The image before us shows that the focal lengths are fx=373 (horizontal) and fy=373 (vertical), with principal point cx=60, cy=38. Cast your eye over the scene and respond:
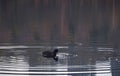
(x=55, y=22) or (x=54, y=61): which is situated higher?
(x=55, y=22)

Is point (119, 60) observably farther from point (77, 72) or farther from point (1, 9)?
point (1, 9)

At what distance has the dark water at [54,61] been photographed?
7.73 ft

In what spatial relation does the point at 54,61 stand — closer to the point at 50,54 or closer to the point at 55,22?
the point at 50,54

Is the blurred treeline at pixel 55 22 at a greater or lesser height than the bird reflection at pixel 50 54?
greater

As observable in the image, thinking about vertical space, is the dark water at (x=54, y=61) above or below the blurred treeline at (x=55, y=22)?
below

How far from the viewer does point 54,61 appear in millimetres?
2381

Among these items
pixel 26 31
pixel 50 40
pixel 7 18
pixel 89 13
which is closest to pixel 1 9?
pixel 7 18

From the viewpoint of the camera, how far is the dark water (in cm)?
236

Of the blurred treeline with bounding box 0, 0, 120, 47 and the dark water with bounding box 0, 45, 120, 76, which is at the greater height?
the blurred treeline with bounding box 0, 0, 120, 47

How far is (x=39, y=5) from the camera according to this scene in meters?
2.40

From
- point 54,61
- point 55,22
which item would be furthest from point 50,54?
point 55,22

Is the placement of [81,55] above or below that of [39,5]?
below

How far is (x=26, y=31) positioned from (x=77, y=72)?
42 centimetres

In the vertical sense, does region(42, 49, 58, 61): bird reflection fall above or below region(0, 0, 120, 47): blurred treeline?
below
